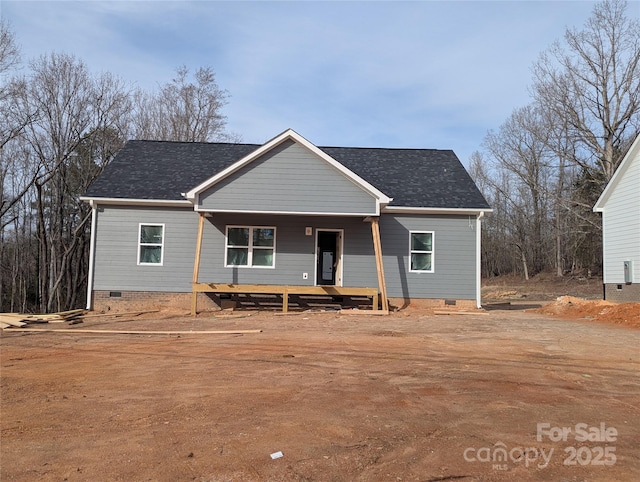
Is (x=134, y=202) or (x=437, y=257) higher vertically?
(x=134, y=202)

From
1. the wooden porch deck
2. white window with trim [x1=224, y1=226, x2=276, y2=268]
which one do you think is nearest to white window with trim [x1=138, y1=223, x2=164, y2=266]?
white window with trim [x1=224, y1=226, x2=276, y2=268]

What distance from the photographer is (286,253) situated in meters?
16.4

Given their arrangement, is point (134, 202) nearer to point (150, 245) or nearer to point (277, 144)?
point (150, 245)

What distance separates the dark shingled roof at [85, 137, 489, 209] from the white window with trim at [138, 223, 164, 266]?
1.04 meters

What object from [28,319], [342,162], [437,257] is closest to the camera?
[28,319]

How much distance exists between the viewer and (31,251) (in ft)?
105

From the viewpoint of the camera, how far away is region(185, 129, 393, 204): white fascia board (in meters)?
14.6

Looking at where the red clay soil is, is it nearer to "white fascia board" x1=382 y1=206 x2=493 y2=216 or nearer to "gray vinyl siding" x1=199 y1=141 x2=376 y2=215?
"white fascia board" x1=382 y1=206 x2=493 y2=216

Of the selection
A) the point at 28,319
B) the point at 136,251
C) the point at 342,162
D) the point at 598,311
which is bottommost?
the point at 28,319

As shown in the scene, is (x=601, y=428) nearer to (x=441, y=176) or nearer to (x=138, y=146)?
(x=441, y=176)

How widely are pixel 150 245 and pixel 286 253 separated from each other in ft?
14.3

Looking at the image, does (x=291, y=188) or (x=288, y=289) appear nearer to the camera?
(x=288, y=289)

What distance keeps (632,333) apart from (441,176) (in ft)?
30.1

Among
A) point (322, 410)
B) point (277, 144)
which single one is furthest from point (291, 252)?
point (322, 410)
